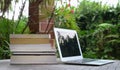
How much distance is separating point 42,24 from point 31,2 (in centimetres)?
21

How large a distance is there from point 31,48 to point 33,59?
50 mm

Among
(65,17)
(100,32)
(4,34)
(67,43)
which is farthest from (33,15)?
(100,32)

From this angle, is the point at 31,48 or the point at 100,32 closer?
the point at 31,48

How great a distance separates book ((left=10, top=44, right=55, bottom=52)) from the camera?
1140 millimetres

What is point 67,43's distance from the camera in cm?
132

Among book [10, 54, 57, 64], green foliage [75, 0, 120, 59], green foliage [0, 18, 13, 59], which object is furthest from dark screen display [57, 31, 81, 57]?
green foliage [75, 0, 120, 59]

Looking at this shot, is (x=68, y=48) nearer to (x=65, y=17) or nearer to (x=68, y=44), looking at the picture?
(x=68, y=44)

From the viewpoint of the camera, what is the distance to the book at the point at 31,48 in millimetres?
1140

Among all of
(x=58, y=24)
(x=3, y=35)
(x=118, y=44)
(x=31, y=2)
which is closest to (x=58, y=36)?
(x=31, y=2)

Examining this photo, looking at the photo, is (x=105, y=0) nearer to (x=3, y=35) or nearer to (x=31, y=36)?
(x=3, y=35)

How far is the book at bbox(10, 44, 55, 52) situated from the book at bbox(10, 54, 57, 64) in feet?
0.08

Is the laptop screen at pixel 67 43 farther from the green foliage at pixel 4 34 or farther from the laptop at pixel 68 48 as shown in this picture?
the green foliage at pixel 4 34

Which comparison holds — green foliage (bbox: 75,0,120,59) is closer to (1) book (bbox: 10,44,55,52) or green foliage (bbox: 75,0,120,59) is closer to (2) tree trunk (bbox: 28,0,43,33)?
(2) tree trunk (bbox: 28,0,43,33)

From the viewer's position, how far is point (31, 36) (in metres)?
1.14
